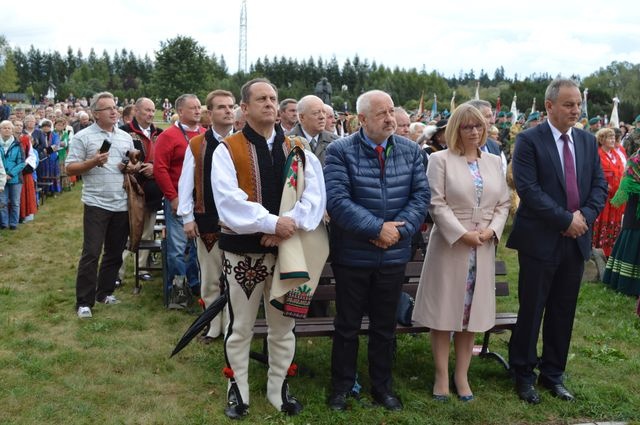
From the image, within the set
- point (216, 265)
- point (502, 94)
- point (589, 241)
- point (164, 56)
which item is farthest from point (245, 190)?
point (502, 94)

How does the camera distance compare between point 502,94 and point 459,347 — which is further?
point 502,94

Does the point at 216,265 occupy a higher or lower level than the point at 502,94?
lower

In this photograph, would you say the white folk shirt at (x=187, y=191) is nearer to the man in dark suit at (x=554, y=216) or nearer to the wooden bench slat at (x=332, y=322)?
the wooden bench slat at (x=332, y=322)

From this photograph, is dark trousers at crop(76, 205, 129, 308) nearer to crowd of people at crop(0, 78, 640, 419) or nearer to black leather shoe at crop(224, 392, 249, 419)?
crowd of people at crop(0, 78, 640, 419)

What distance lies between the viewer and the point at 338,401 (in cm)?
439

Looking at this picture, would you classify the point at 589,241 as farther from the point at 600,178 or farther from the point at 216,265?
the point at 216,265

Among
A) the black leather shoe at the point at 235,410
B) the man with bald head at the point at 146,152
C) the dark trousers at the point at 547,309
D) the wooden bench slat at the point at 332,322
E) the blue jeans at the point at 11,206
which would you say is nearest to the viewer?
the black leather shoe at the point at 235,410

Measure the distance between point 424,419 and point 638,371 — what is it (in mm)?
2177

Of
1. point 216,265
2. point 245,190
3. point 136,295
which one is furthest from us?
point 136,295

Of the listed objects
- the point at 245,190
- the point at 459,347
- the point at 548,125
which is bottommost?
the point at 459,347

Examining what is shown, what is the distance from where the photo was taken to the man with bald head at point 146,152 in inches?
267

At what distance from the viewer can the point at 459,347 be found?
15.4ft

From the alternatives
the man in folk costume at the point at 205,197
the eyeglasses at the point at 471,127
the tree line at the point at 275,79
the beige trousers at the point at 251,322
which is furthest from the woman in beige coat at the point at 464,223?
the tree line at the point at 275,79

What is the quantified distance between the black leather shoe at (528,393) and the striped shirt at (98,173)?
4154 millimetres
